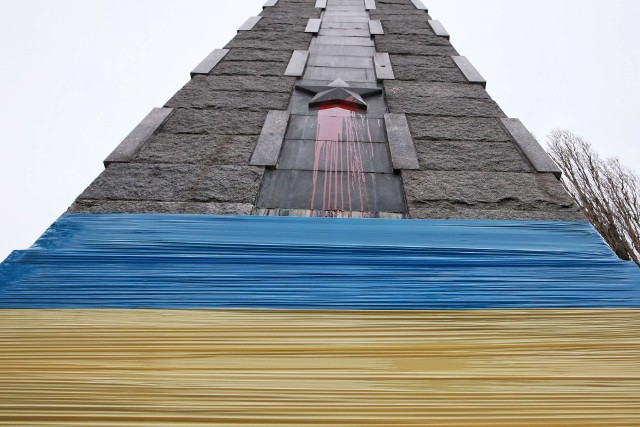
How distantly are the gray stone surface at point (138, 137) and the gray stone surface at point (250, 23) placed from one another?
101 inches

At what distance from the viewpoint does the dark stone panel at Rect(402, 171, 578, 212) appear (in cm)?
265

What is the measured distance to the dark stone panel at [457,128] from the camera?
11.1ft

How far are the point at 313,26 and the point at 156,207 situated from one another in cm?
460

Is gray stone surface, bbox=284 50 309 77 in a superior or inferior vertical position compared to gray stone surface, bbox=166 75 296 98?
superior

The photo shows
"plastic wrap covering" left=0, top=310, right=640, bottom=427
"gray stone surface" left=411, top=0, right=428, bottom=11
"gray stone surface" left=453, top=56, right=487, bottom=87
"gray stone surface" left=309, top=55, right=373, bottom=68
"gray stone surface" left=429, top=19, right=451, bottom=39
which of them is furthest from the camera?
"gray stone surface" left=411, top=0, right=428, bottom=11

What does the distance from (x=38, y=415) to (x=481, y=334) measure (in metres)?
1.68

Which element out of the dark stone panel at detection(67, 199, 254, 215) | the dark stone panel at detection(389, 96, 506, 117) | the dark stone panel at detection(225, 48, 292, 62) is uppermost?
the dark stone panel at detection(225, 48, 292, 62)

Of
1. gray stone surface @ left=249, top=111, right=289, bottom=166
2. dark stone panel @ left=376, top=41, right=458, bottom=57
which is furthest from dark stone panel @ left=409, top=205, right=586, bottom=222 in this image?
dark stone panel @ left=376, top=41, right=458, bottom=57

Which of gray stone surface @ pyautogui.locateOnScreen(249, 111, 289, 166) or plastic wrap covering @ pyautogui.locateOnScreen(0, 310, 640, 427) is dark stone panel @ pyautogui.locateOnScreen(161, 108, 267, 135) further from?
plastic wrap covering @ pyautogui.locateOnScreen(0, 310, 640, 427)

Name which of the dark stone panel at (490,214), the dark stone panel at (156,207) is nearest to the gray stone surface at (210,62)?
the dark stone panel at (156,207)

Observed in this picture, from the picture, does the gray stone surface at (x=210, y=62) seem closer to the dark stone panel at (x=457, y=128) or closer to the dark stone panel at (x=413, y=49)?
the dark stone panel at (x=413, y=49)

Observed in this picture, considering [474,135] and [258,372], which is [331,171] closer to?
[474,135]

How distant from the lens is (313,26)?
20.0 ft

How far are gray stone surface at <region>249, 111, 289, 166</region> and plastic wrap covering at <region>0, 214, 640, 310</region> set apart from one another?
0.83 metres
